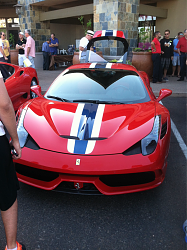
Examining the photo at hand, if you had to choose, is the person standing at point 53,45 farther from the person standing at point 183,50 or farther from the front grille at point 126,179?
the front grille at point 126,179

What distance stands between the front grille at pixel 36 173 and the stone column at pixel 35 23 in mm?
15076

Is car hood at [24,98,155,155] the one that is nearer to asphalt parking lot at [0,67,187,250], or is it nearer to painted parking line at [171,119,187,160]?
asphalt parking lot at [0,67,187,250]

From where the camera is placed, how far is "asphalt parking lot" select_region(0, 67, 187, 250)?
1.96 metres

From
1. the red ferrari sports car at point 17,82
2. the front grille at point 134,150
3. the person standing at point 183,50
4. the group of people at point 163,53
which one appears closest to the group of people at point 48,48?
the group of people at point 163,53

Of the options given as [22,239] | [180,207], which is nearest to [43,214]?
[22,239]

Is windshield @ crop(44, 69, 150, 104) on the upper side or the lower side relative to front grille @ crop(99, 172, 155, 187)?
upper

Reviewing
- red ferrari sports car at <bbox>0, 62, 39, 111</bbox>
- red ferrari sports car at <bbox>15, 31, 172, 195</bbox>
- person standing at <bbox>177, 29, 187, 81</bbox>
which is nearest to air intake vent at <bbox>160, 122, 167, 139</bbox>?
red ferrari sports car at <bbox>15, 31, 172, 195</bbox>

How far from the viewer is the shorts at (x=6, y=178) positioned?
1.47 meters

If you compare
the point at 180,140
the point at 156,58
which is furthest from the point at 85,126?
the point at 156,58

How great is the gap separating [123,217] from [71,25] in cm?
A: 2160

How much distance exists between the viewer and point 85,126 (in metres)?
2.54

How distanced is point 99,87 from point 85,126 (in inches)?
38.3

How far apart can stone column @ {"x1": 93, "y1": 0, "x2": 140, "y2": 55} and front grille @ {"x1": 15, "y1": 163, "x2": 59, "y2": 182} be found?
30.8 ft

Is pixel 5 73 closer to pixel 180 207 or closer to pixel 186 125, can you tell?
pixel 186 125
